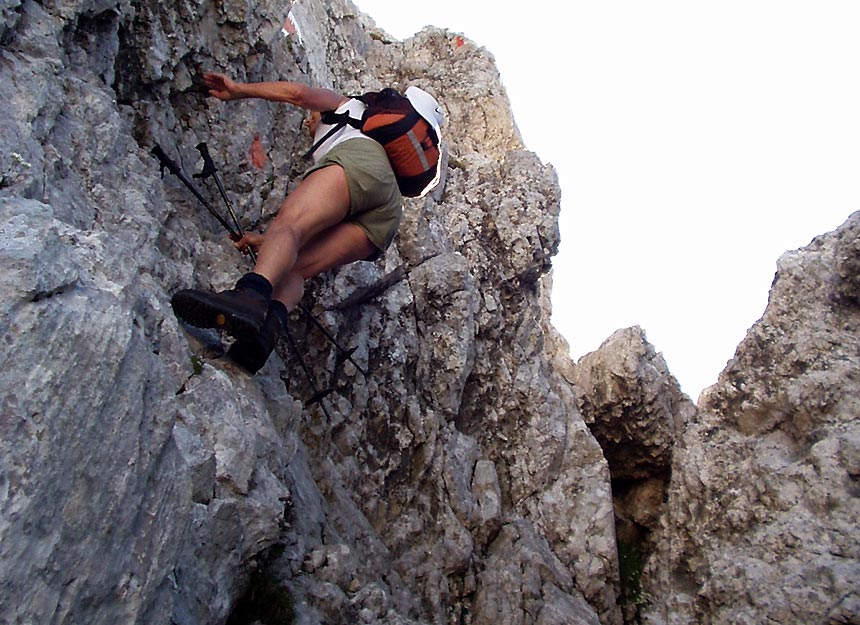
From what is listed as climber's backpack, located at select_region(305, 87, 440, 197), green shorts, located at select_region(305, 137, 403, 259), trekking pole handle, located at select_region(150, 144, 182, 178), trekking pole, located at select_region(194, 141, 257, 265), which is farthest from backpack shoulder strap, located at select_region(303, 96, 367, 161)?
trekking pole handle, located at select_region(150, 144, 182, 178)

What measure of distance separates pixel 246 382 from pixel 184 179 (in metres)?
2.67

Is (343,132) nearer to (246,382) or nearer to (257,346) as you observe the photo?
(257,346)

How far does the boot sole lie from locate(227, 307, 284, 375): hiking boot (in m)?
0.17

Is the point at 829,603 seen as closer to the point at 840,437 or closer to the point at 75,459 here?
the point at 840,437

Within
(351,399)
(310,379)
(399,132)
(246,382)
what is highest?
(399,132)

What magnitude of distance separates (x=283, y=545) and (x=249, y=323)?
233cm

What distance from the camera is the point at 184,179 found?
7.41 m

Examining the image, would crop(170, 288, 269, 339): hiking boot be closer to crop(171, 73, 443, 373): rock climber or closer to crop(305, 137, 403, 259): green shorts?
crop(171, 73, 443, 373): rock climber

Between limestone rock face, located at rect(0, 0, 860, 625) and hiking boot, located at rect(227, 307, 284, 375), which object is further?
hiking boot, located at rect(227, 307, 284, 375)

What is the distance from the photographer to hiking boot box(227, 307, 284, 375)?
18.5 ft

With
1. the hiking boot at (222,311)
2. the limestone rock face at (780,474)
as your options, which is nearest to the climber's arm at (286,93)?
the hiking boot at (222,311)

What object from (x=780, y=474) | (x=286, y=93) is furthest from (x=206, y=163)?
(x=780, y=474)

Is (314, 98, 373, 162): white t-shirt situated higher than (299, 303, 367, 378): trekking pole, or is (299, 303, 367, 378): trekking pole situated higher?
→ (314, 98, 373, 162): white t-shirt

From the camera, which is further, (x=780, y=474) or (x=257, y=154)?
(x=780, y=474)
